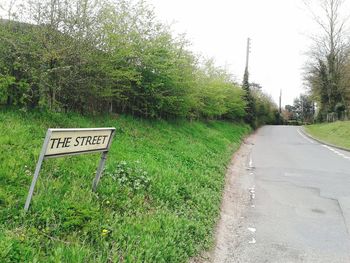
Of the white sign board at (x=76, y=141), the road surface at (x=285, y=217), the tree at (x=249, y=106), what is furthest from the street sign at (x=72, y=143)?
the tree at (x=249, y=106)

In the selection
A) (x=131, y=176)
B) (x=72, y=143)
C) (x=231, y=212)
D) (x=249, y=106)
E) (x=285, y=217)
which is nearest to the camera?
(x=72, y=143)

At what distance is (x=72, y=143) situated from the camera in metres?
3.57

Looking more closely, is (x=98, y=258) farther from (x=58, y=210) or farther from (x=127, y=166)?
(x=127, y=166)

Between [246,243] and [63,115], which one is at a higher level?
[63,115]

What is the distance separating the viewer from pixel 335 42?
3606 cm

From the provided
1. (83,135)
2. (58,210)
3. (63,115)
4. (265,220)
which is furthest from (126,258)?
(63,115)

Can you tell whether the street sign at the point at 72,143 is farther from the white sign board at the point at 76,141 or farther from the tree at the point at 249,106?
the tree at the point at 249,106

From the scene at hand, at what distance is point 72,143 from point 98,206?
93cm

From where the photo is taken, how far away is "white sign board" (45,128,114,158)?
3.26 meters

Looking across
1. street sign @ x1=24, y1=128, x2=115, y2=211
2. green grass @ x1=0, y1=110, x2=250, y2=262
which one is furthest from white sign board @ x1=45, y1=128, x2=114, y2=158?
green grass @ x1=0, y1=110, x2=250, y2=262

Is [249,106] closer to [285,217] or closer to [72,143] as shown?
[285,217]

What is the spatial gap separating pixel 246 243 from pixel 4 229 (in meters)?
3.25

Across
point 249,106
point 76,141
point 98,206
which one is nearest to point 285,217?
point 98,206

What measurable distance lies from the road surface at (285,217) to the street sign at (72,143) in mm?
2169
